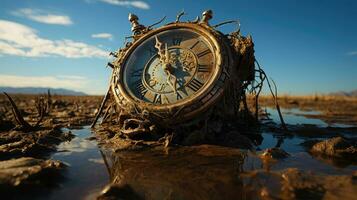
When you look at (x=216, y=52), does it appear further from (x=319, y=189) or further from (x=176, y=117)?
(x=319, y=189)

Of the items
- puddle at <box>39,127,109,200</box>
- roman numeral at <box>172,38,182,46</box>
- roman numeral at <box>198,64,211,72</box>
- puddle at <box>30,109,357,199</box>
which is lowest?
puddle at <box>39,127,109,200</box>

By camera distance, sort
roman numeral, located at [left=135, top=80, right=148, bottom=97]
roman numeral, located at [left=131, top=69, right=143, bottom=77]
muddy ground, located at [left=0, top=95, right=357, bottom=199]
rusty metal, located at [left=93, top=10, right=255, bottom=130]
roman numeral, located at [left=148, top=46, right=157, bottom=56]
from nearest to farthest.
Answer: muddy ground, located at [left=0, top=95, right=357, bottom=199], rusty metal, located at [left=93, top=10, right=255, bottom=130], roman numeral, located at [left=135, top=80, right=148, bottom=97], roman numeral, located at [left=131, top=69, right=143, bottom=77], roman numeral, located at [left=148, top=46, right=157, bottom=56]

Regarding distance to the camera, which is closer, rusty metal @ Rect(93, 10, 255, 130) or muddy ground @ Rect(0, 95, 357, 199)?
muddy ground @ Rect(0, 95, 357, 199)

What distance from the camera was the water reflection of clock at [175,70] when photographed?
195 inches

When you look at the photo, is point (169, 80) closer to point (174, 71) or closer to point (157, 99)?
point (174, 71)

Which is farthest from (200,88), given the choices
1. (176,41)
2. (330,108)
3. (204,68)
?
(330,108)

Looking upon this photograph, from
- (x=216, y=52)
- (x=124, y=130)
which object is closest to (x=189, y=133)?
(x=124, y=130)

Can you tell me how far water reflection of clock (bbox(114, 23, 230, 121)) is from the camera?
195 inches

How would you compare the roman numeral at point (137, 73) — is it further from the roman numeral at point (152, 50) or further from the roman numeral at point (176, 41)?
the roman numeral at point (176, 41)

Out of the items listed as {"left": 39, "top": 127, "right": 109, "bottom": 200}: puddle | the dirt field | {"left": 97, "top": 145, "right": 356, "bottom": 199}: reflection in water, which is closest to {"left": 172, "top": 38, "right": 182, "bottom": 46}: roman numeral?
{"left": 97, "top": 145, "right": 356, "bottom": 199}: reflection in water

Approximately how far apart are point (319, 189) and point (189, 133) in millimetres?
2356

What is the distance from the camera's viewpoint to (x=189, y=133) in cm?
502

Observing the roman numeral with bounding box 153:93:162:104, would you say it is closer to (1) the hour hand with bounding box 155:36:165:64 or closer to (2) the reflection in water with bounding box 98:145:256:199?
(1) the hour hand with bounding box 155:36:165:64

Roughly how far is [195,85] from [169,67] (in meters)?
0.54
